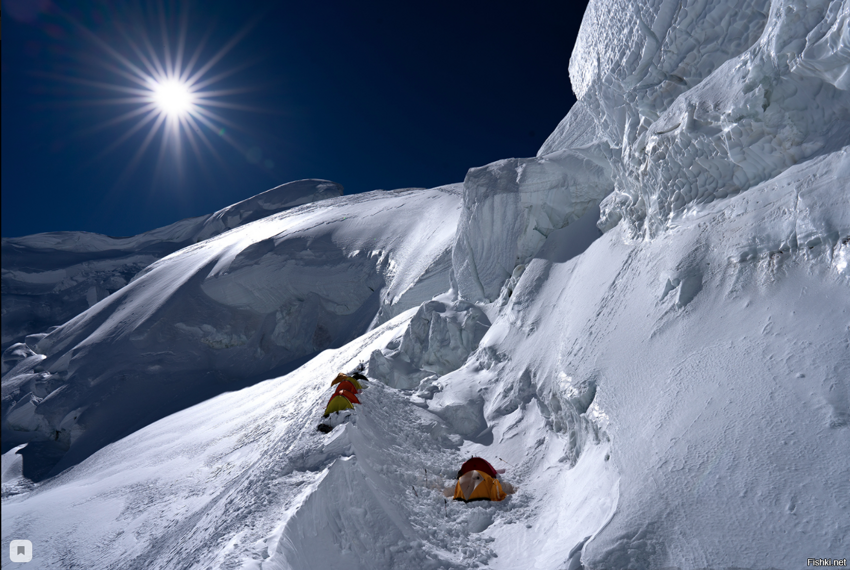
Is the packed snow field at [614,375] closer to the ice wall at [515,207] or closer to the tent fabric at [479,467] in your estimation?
the ice wall at [515,207]

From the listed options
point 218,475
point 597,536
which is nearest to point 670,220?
point 597,536

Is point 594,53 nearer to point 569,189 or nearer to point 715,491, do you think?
point 569,189

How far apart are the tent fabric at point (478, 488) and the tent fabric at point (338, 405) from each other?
320cm

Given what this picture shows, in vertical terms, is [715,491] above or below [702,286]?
below

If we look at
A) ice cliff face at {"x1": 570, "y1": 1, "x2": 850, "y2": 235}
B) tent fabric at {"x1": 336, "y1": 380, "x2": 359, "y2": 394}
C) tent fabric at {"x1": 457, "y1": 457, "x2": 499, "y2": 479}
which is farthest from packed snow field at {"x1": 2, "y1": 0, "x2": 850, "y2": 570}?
tent fabric at {"x1": 457, "y1": 457, "x2": 499, "y2": 479}

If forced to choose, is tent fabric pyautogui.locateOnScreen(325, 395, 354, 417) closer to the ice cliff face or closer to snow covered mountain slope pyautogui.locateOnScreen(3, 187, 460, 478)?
the ice cliff face

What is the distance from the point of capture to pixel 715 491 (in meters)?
5.49

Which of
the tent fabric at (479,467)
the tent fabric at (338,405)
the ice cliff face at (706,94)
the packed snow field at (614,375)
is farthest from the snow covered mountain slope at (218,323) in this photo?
the tent fabric at (479,467)

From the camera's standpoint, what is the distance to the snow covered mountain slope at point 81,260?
54.7 m

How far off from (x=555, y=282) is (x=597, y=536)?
7788mm

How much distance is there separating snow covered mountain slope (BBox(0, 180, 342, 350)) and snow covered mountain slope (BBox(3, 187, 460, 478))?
18.8 m

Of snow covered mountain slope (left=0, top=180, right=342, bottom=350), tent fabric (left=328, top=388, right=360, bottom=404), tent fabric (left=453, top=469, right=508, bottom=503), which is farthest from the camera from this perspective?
snow covered mountain slope (left=0, top=180, right=342, bottom=350)

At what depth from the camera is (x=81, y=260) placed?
63188mm

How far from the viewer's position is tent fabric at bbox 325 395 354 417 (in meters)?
10.8
